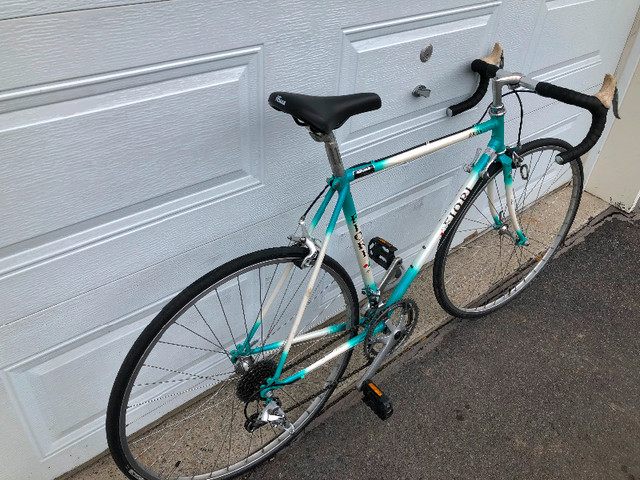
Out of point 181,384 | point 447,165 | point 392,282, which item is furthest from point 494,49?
point 181,384

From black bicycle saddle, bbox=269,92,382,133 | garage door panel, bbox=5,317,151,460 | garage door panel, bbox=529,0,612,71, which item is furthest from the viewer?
garage door panel, bbox=529,0,612,71

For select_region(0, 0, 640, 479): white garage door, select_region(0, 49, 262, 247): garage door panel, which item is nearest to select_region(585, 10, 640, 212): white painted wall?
select_region(0, 0, 640, 479): white garage door

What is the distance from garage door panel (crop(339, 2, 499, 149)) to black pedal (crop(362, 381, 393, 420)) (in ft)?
3.35

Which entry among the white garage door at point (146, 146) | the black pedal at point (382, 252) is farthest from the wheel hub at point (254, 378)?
the black pedal at point (382, 252)

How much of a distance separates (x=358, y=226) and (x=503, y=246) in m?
1.73

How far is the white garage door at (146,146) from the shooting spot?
128cm

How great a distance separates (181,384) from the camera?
2180 mm

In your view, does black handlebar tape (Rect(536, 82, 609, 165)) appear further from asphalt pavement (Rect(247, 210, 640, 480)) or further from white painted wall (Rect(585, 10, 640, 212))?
white painted wall (Rect(585, 10, 640, 212))

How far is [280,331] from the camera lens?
2396 mm

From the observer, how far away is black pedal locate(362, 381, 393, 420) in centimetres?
213

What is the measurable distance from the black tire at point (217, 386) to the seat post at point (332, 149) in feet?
1.10

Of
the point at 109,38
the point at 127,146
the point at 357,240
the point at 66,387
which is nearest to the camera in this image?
the point at 109,38

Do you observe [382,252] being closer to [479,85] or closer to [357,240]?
[357,240]

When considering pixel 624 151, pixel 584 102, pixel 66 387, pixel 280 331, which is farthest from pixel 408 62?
pixel 624 151
